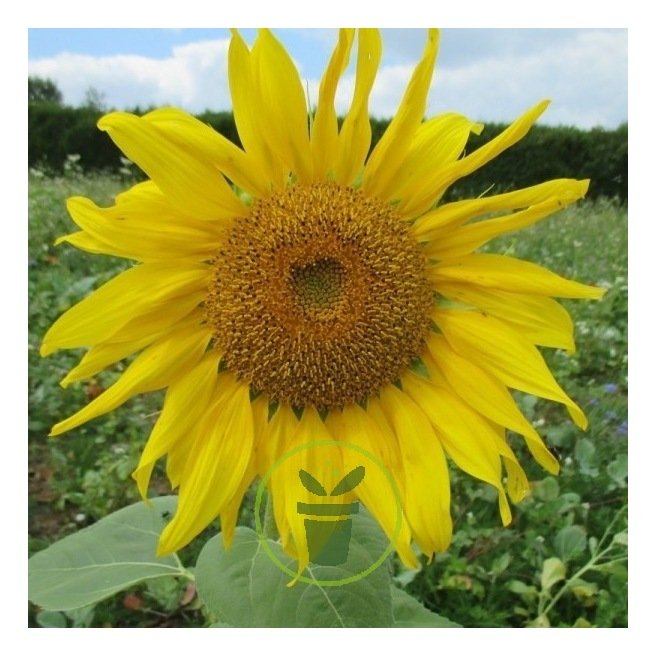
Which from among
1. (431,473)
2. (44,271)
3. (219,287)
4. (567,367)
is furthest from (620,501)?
(44,271)

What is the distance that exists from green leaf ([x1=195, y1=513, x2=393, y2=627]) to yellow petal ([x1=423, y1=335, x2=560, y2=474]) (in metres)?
0.24

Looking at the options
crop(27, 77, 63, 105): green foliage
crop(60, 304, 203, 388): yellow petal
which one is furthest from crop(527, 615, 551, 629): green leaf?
crop(27, 77, 63, 105): green foliage

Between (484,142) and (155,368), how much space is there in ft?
1.97

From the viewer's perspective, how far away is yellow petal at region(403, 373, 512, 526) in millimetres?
1015

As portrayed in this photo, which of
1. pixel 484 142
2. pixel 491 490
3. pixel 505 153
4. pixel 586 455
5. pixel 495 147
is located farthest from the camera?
pixel 491 490

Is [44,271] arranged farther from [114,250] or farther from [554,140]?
[554,140]

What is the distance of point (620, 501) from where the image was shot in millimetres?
1566

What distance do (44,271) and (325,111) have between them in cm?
104

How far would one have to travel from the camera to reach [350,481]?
1.05 meters

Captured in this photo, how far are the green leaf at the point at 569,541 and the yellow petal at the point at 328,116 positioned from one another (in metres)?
0.85

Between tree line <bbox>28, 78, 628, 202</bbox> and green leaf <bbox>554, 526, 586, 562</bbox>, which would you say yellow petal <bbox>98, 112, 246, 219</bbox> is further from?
green leaf <bbox>554, 526, 586, 562</bbox>

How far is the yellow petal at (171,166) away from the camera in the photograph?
37.6 inches

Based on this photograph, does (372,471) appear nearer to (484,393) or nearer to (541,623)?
(484,393)

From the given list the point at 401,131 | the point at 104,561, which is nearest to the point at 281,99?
the point at 401,131
